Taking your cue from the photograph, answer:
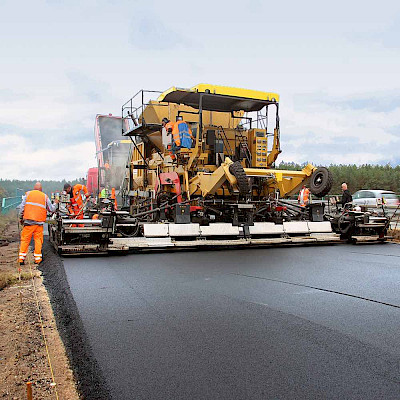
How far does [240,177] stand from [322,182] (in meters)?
2.27

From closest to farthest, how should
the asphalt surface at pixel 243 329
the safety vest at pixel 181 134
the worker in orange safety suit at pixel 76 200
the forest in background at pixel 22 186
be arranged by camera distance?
the asphalt surface at pixel 243 329, the safety vest at pixel 181 134, the worker in orange safety suit at pixel 76 200, the forest in background at pixel 22 186

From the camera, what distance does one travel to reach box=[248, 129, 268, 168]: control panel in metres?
10.2

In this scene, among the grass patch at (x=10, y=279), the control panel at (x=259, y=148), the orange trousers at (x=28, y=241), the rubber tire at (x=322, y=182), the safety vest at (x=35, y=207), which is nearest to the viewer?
the grass patch at (x=10, y=279)

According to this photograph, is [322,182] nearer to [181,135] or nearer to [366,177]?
[181,135]

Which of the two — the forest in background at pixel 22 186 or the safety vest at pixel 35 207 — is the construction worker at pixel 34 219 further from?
the forest in background at pixel 22 186

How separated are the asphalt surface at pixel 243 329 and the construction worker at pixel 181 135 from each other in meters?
3.22

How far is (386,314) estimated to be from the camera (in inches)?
159

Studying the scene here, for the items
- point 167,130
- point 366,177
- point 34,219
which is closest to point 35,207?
point 34,219

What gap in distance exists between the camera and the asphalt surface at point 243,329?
8.58ft

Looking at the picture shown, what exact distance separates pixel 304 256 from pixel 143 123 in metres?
4.82

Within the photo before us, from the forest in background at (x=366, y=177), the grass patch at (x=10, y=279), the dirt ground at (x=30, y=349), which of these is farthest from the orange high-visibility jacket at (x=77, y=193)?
the forest in background at (x=366, y=177)

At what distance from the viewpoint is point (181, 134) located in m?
9.08

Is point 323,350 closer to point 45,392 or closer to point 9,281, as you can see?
point 45,392

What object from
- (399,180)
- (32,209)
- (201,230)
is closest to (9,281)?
(32,209)
